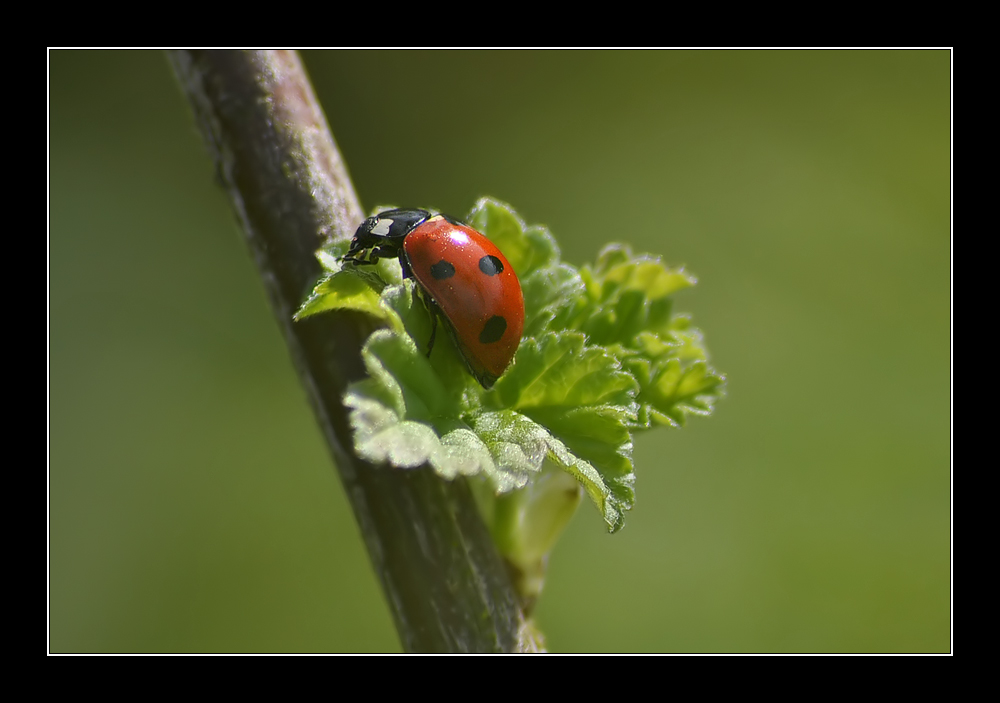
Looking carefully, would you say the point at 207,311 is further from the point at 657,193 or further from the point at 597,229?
the point at 657,193

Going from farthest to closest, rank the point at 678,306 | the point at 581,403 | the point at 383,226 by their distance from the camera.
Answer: the point at 678,306, the point at 383,226, the point at 581,403

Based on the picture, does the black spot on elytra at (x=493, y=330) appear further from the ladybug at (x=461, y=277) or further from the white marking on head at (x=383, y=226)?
the white marking on head at (x=383, y=226)

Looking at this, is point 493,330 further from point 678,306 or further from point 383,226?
point 678,306

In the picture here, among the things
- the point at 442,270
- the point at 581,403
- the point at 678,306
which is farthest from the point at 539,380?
the point at 678,306

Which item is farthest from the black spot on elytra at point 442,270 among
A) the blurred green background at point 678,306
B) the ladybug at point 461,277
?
the blurred green background at point 678,306

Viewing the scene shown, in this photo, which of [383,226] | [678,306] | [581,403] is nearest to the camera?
[581,403]

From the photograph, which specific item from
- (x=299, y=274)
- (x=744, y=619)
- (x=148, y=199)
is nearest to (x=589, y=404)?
(x=299, y=274)
